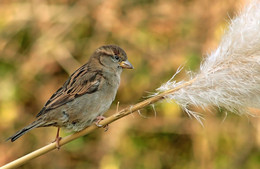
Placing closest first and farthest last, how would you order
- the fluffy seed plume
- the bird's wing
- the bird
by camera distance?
1. the fluffy seed plume
2. the bird
3. the bird's wing

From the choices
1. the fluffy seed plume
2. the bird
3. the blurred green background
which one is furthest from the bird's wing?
the blurred green background

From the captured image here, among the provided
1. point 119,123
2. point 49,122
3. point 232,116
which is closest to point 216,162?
point 232,116

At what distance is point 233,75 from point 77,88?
137 cm

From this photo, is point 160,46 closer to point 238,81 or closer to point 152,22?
point 152,22

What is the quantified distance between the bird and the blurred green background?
1.23 m

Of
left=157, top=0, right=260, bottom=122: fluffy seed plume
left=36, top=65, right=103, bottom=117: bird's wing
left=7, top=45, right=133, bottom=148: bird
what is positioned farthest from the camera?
left=36, top=65, right=103, bottom=117: bird's wing

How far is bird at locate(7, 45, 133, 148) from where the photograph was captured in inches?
106

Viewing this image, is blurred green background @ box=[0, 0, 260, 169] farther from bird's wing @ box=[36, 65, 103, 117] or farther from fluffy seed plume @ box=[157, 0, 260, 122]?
fluffy seed plume @ box=[157, 0, 260, 122]

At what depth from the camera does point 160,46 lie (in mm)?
4480

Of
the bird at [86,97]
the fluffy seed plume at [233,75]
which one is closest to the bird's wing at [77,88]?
the bird at [86,97]

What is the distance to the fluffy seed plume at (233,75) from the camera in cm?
175

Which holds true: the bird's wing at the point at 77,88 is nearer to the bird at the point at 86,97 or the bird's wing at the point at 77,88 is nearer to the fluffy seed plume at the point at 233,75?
the bird at the point at 86,97

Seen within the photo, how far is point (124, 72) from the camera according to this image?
443 centimetres

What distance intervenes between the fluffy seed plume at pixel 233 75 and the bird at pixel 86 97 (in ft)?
3.13
